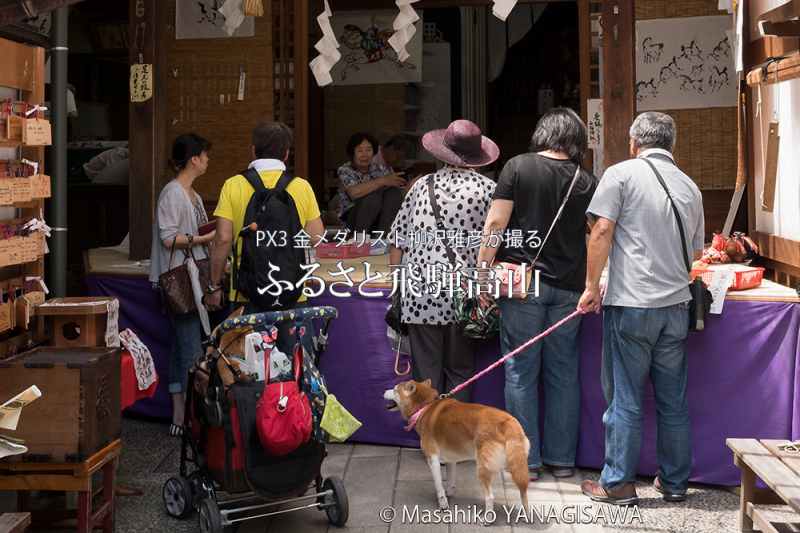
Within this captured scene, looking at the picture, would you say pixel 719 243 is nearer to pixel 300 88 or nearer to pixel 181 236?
pixel 181 236

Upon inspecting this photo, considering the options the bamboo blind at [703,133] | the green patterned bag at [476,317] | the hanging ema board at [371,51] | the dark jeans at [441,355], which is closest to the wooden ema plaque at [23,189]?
the dark jeans at [441,355]

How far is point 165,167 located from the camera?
804 centimetres

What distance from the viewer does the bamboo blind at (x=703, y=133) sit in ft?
25.0

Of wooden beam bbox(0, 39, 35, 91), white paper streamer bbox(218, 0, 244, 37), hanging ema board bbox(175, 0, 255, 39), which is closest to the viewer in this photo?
wooden beam bbox(0, 39, 35, 91)

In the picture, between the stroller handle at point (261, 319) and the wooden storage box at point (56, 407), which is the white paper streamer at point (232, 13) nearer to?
the stroller handle at point (261, 319)

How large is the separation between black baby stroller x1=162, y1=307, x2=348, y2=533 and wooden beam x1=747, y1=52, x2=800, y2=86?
291 cm

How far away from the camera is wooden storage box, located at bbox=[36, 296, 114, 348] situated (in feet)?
16.5

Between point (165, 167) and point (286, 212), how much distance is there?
118 inches

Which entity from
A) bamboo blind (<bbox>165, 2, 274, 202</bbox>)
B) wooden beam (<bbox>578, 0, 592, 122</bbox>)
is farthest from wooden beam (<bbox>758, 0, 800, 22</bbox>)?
bamboo blind (<bbox>165, 2, 274, 202</bbox>)

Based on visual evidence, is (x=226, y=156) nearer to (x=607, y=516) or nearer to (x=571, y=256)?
(x=571, y=256)

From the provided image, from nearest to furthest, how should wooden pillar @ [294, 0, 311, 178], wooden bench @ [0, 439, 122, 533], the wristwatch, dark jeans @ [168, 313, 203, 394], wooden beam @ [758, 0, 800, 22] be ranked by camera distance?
wooden bench @ [0, 439, 122, 533]
wooden beam @ [758, 0, 800, 22]
the wristwatch
dark jeans @ [168, 313, 203, 394]
wooden pillar @ [294, 0, 311, 178]

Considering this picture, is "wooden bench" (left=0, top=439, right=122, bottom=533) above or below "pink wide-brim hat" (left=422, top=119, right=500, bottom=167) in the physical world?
below

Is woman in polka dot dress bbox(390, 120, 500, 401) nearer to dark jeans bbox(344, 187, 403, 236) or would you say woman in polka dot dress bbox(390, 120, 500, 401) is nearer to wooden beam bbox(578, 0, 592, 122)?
wooden beam bbox(578, 0, 592, 122)

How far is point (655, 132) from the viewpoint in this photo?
201 inches
